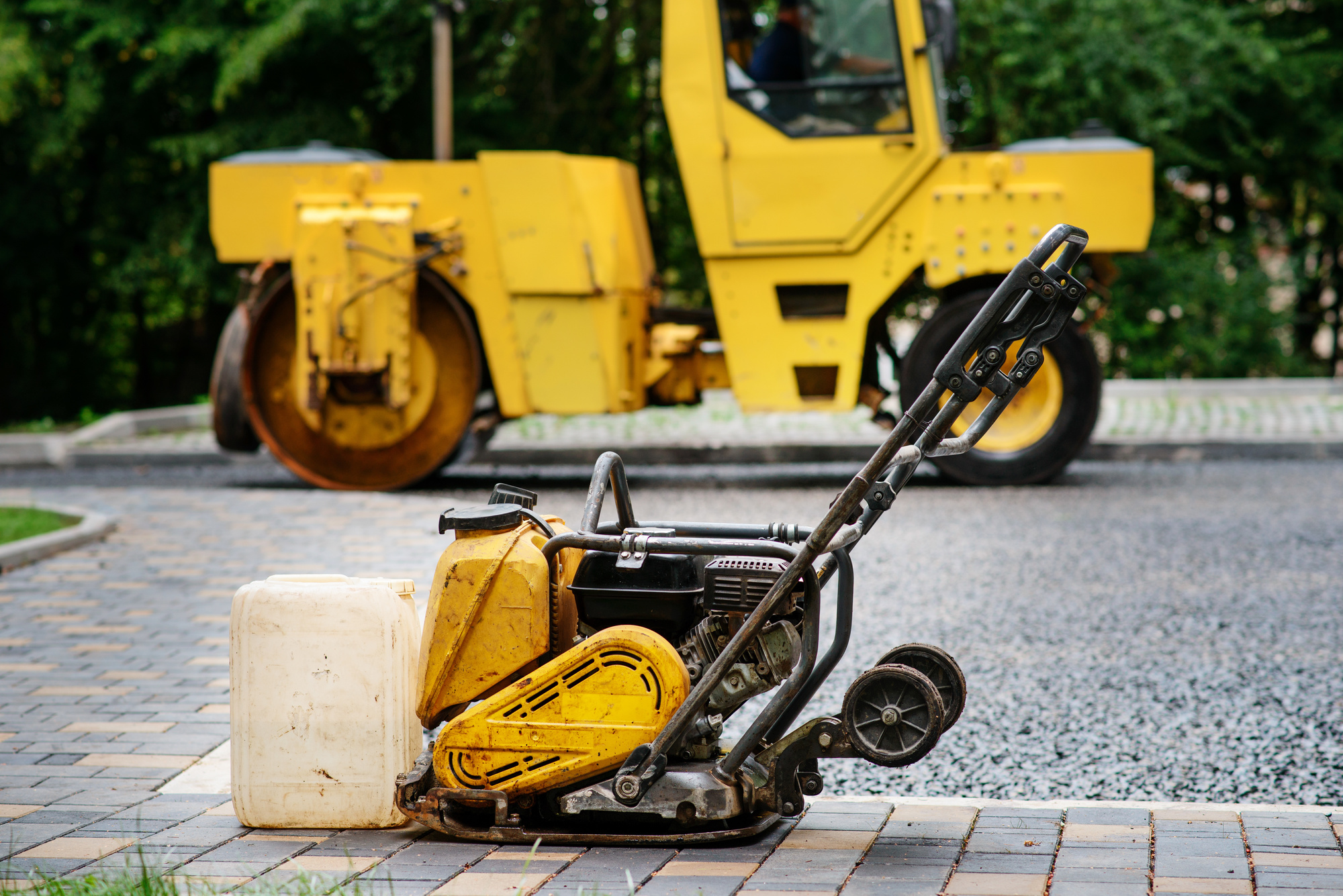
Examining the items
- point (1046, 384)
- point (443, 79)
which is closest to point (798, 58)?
point (1046, 384)

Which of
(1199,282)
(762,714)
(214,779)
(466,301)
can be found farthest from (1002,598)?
(1199,282)

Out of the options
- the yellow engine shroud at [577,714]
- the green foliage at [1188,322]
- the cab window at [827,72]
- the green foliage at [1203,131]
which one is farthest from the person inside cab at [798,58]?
the green foliage at [1188,322]

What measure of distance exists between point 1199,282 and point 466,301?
880 cm

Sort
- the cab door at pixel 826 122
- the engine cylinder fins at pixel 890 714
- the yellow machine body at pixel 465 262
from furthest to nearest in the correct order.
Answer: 1. the cab door at pixel 826 122
2. the yellow machine body at pixel 465 262
3. the engine cylinder fins at pixel 890 714

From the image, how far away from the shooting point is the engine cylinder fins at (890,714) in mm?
3100

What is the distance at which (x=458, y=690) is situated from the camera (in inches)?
128

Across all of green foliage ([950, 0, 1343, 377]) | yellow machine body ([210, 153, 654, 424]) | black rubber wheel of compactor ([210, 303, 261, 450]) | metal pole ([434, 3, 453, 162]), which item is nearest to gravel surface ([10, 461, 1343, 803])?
black rubber wheel of compactor ([210, 303, 261, 450])

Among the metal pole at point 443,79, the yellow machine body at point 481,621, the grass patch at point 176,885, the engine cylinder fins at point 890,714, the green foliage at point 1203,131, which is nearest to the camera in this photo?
the grass patch at point 176,885

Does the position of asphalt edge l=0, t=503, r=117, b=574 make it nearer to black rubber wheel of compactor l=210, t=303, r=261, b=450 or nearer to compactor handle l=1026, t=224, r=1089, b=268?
black rubber wheel of compactor l=210, t=303, r=261, b=450

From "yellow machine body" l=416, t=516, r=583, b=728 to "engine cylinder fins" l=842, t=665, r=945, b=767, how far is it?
2.29ft

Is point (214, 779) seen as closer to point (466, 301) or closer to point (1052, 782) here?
point (1052, 782)

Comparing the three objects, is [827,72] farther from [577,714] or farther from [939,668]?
[577,714]

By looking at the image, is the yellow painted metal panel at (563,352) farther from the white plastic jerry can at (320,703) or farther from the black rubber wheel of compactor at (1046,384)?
the white plastic jerry can at (320,703)

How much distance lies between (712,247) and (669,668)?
6.20m
